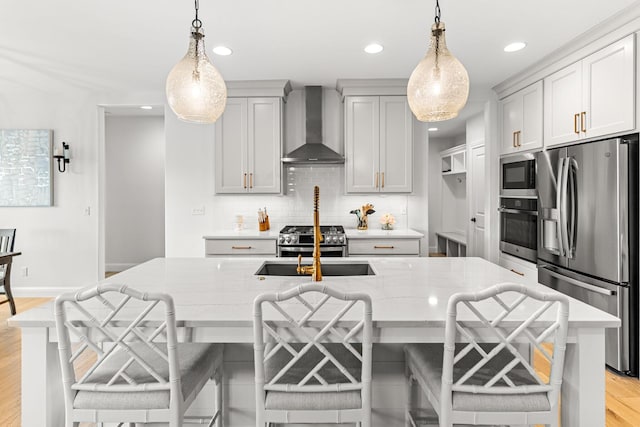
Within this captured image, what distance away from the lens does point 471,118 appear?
5.71m

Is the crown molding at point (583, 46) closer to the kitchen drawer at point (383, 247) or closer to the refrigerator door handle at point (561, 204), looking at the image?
the refrigerator door handle at point (561, 204)

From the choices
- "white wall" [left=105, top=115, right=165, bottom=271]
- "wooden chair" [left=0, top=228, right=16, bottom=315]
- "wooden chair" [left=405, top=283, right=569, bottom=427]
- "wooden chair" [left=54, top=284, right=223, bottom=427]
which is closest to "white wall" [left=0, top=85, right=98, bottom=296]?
"wooden chair" [left=0, top=228, right=16, bottom=315]

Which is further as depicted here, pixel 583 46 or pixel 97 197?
pixel 97 197

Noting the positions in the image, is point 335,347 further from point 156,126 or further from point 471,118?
point 156,126

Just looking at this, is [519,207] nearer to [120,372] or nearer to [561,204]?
[561,204]

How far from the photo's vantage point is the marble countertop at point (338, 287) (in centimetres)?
139

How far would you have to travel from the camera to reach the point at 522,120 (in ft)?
13.1

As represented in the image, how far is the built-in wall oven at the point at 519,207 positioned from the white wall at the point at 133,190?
5024mm

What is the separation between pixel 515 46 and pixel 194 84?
278 cm

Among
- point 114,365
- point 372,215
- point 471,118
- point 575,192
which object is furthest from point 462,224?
point 114,365

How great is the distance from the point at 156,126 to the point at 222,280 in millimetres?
5115

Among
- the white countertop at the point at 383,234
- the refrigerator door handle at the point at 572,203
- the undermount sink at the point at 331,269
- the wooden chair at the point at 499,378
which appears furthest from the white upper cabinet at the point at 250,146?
the wooden chair at the point at 499,378

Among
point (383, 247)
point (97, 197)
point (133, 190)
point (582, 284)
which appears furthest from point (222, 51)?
point (133, 190)

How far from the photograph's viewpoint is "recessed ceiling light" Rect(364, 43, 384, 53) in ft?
10.8
